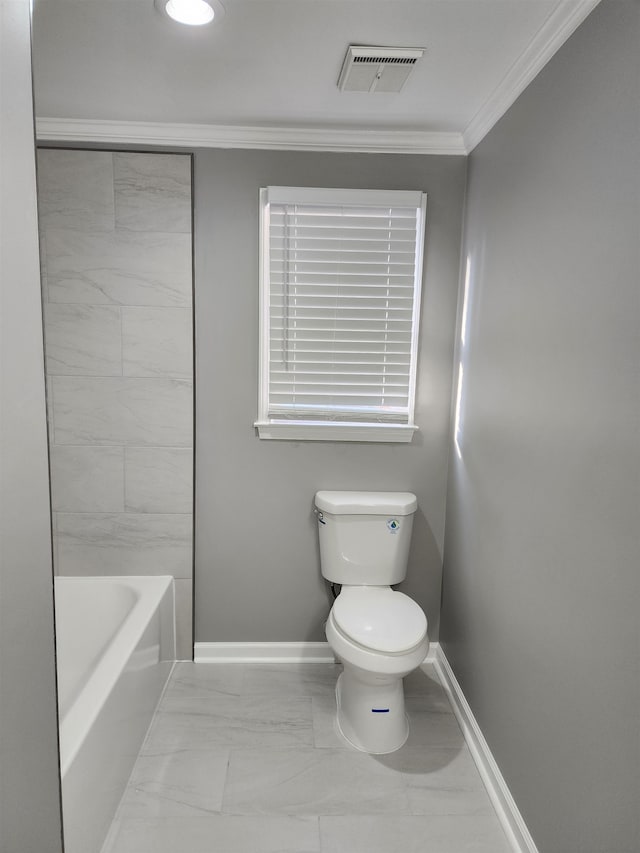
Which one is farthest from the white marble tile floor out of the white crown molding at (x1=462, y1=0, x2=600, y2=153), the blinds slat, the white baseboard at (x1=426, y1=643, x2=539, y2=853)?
the white crown molding at (x1=462, y1=0, x2=600, y2=153)

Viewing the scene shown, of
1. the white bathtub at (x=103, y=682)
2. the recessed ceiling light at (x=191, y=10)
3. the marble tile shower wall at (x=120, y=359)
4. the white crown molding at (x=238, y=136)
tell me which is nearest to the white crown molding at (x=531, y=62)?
the white crown molding at (x=238, y=136)

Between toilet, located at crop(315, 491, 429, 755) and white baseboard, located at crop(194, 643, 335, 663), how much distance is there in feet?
0.64

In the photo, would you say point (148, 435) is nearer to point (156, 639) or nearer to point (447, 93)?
point (156, 639)

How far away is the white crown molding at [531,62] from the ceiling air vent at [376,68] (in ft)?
1.06

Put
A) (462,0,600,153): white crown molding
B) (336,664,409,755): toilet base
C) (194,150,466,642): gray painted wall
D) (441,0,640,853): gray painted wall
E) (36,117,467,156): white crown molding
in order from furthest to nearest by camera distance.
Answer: (194,150,466,642): gray painted wall, (36,117,467,156): white crown molding, (336,664,409,755): toilet base, (462,0,600,153): white crown molding, (441,0,640,853): gray painted wall

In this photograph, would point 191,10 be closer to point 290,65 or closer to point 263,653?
point 290,65

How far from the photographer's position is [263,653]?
8.91ft

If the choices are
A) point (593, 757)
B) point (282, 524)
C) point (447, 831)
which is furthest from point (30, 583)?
point (282, 524)

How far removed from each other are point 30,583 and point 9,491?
5.9 inches

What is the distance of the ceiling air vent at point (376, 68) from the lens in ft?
5.54

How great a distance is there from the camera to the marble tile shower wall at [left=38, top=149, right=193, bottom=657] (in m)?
A: 2.36

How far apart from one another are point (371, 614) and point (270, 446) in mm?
863

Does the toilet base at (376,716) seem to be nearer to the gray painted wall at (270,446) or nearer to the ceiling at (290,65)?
the gray painted wall at (270,446)

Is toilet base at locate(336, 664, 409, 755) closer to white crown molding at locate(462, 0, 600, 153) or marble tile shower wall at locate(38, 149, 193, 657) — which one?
marble tile shower wall at locate(38, 149, 193, 657)
